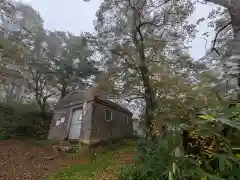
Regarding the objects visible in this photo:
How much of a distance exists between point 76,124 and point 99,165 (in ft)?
15.0

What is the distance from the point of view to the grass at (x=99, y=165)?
692 cm

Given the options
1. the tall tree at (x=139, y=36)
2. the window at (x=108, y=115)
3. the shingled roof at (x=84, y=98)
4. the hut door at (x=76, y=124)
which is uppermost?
the tall tree at (x=139, y=36)

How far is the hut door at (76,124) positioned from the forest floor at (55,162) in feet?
4.50

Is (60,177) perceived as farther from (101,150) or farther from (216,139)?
(216,139)

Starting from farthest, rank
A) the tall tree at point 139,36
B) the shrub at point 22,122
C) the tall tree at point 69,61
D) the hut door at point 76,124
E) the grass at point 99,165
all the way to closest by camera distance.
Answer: the tall tree at point 69,61 < the shrub at point 22,122 < the hut door at point 76,124 < the tall tree at point 139,36 < the grass at point 99,165

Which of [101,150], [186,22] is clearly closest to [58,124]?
[101,150]

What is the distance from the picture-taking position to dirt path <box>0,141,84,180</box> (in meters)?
7.71

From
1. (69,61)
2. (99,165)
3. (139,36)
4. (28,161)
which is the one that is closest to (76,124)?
(28,161)

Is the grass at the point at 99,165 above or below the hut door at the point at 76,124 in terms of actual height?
below

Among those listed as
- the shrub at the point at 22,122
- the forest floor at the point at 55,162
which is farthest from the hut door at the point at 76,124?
the shrub at the point at 22,122

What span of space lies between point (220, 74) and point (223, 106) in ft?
0.91

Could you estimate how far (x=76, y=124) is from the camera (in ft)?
41.2

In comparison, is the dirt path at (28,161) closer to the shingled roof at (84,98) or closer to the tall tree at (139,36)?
the shingled roof at (84,98)

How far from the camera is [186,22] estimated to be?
29.3ft
